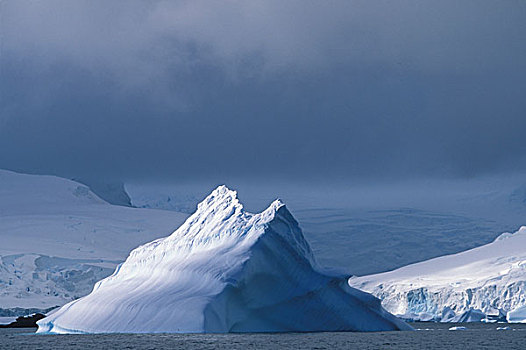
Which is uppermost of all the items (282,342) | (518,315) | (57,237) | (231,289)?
(57,237)

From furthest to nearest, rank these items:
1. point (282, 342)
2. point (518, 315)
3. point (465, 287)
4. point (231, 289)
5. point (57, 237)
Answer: point (57, 237)
point (465, 287)
point (518, 315)
point (231, 289)
point (282, 342)

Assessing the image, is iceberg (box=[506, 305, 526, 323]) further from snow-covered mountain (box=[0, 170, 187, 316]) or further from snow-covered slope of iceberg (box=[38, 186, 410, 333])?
snow-covered mountain (box=[0, 170, 187, 316])

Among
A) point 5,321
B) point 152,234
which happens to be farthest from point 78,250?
point 5,321

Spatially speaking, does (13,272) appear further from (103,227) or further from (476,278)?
(476,278)

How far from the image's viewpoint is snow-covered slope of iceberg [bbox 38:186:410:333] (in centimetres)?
2641

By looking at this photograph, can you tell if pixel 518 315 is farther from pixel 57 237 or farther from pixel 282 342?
pixel 57 237

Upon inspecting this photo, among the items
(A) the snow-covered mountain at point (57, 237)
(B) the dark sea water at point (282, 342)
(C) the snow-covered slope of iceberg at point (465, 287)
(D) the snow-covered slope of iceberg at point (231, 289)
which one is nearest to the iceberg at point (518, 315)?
(C) the snow-covered slope of iceberg at point (465, 287)

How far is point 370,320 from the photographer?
2944cm

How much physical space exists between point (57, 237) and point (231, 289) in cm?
5354

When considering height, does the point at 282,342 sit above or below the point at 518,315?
above

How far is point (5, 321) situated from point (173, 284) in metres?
29.5

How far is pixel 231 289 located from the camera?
2652cm

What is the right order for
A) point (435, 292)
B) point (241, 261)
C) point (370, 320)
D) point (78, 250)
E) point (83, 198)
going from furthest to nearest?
point (83, 198)
point (78, 250)
point (435, 292)
point (370, 320)
point (241, 261)

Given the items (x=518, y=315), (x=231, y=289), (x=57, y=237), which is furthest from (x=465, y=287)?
(x=57, y=237)
